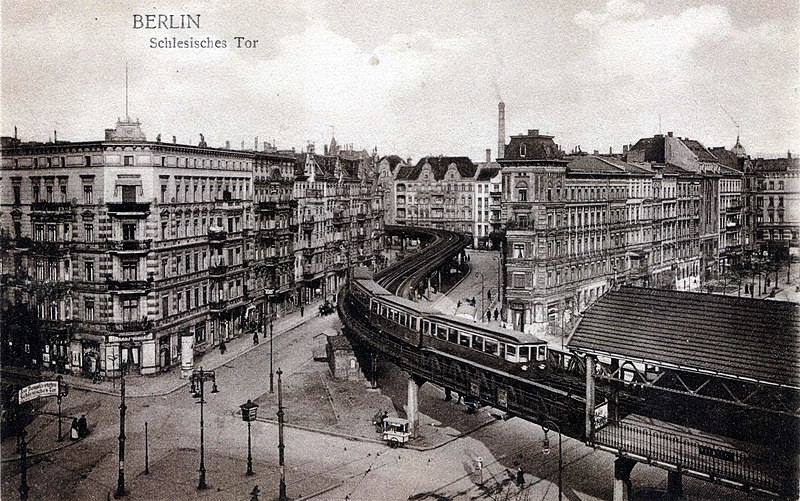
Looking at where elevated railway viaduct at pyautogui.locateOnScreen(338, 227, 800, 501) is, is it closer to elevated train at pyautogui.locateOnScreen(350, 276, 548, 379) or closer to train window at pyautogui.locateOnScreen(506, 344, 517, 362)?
elevated train at pyautogui.locateOnScreen(350, 276, 548, 379)

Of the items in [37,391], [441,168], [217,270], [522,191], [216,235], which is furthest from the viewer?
[441,168]

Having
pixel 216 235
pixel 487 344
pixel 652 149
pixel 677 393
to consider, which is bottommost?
pixel 487 344

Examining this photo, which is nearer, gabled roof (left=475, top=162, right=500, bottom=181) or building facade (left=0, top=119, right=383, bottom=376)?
building facade (left=0, top=119, right=383, bottom=376)

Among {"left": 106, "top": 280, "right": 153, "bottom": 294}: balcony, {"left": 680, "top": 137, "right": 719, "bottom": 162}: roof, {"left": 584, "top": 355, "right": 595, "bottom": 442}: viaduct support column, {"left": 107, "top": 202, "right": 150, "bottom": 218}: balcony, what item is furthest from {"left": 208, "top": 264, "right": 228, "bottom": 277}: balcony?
{"left": 680, "top": 137, "right": 719, "bottom": 162}: roof

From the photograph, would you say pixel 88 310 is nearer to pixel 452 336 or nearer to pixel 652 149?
pixel 452 336

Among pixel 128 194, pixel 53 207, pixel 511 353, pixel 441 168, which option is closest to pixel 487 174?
pixel 441 168

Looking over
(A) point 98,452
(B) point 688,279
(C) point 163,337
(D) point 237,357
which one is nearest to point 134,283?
(C) point 163,337

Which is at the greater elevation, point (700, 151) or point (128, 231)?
point (700, 151)
